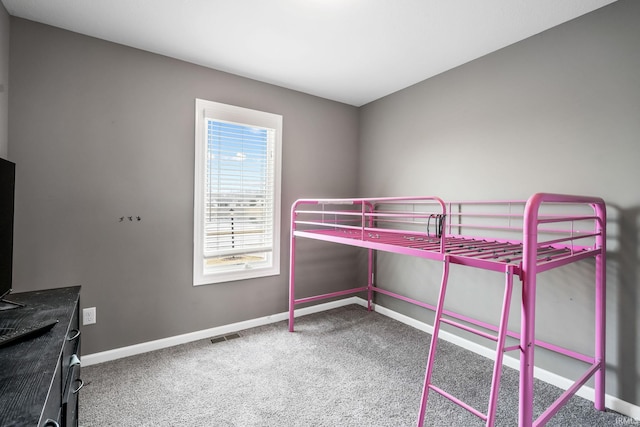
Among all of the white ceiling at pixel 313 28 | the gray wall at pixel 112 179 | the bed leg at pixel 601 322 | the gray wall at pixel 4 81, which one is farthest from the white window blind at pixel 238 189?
the bed leg at pixel 601 322

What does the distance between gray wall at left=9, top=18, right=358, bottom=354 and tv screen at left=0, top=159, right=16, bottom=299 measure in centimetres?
66

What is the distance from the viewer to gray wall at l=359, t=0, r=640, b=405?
175 centimetres

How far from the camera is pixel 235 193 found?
110 inches

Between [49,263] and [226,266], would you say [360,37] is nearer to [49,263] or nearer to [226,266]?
[226,266]

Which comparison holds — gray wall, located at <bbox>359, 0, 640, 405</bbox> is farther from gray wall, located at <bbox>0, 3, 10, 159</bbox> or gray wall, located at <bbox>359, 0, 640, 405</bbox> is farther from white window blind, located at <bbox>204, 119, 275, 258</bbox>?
gray wall, located at <bbox>0, 3, 10, 159</bbox>

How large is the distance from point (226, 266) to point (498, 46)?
282cm

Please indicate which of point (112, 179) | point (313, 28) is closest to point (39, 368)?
point (112, 179)

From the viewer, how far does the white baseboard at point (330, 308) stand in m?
1.79

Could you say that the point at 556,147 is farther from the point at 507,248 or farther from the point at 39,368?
the point at 39,368

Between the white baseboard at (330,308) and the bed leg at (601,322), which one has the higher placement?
the bed leg at (601,322)

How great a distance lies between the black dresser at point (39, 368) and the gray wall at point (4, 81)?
101 centimetres

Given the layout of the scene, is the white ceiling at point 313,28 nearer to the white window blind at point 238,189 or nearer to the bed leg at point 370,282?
the white window blind at point 238,189

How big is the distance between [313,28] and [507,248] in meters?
1.93

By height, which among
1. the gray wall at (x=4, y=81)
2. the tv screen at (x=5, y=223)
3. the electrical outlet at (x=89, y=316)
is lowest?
the electrical outlet at (x=89, y=316)
